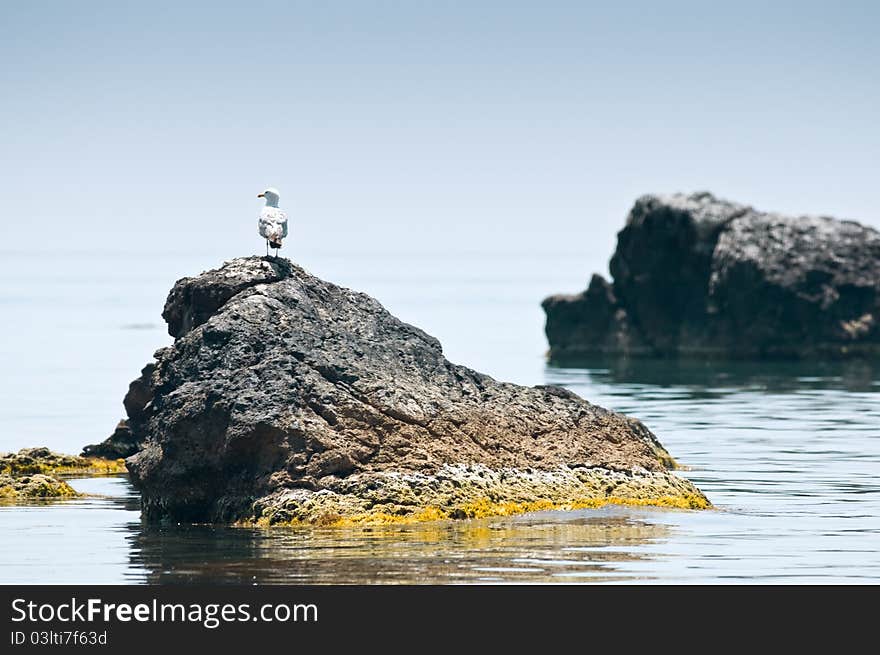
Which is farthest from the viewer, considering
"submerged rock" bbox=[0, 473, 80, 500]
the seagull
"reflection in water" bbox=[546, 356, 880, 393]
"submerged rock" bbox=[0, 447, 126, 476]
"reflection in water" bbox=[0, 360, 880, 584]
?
"reflection in water" bbox=[546, 356, 880, 393]

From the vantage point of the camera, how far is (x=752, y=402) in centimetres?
5734

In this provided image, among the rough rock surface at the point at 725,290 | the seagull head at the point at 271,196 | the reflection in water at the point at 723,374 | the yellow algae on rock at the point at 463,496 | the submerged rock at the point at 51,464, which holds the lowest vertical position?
the yellow algae on rock at the point at 463,496

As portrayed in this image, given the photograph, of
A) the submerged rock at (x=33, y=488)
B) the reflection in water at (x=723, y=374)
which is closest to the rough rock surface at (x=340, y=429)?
the submerged rock at (x=33, y=488)

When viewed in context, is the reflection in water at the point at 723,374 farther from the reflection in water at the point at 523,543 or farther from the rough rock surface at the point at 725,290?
the reflection in water at the point at 523,543

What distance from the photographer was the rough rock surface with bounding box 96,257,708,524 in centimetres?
2309

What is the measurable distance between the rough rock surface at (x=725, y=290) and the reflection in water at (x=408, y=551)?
241 ft

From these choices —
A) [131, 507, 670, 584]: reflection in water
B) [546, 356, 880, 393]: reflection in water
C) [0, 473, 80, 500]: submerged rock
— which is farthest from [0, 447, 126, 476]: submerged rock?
[546, 356, 880, 393]: reflection in water

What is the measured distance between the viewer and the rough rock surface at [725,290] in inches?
3851

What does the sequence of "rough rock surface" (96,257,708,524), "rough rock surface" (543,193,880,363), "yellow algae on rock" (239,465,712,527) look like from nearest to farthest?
"yellow algae on rock" (239,465,712,527) < "rough rock surface" (96,257,708,524) < "rough rock surface" (543,193,880,363)

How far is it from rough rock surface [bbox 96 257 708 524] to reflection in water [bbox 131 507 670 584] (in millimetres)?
619

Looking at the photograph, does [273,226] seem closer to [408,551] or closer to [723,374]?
[408,551]

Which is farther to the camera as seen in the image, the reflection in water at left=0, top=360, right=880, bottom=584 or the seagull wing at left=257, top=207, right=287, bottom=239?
the seagull wing at left=257, top=207, right=287, bottom=239

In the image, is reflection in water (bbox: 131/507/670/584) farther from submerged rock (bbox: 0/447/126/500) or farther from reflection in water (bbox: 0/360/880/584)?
submerged rock (bbox: 0/447/126/500)
